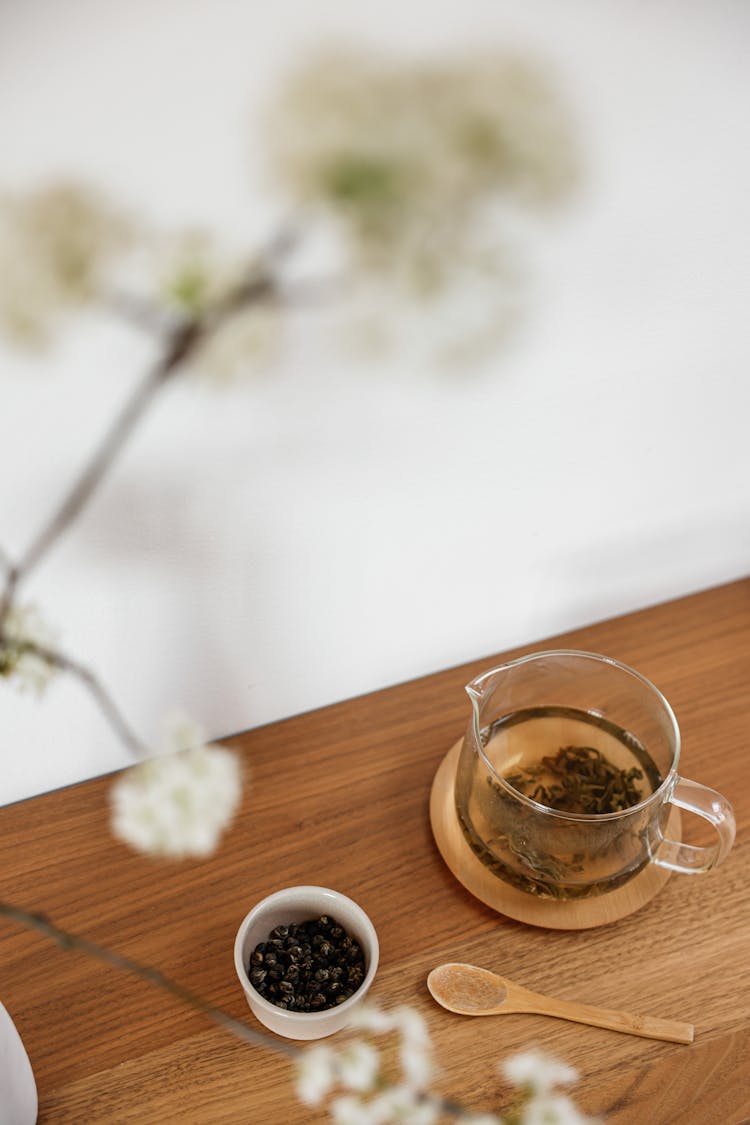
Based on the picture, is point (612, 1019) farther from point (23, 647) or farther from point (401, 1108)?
point (23, 647)

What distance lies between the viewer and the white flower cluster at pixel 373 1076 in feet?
1.37

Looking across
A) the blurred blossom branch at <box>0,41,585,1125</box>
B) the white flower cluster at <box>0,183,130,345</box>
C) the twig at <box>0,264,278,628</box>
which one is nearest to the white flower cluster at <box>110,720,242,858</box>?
the blurred blossom branch at <box>0,41,585,1125</box>

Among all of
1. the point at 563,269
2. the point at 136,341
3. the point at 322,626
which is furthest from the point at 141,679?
the point at 563,269

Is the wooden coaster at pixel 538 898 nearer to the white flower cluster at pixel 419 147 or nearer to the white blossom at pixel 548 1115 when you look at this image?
the white blossom at pixel 548 1115

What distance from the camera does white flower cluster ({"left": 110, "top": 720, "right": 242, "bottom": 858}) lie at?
51 cm

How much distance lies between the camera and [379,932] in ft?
1.88

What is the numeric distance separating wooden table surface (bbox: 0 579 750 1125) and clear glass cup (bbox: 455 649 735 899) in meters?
0.05

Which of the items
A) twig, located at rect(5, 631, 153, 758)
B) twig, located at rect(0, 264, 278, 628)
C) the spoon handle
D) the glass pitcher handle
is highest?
twig, located at rect(0, 264, 278, 628)

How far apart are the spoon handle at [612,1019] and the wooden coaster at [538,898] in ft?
0.15

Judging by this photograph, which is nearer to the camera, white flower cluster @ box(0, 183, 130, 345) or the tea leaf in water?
white flower cluster @ box(0, 183, 130, 345)

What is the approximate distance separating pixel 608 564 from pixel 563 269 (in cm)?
28

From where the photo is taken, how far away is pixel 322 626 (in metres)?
0.64

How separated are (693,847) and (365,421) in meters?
0.32

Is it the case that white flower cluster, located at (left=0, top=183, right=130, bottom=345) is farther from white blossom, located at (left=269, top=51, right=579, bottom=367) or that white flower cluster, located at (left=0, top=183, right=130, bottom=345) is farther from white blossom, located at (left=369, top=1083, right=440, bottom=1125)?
white blossom, located at (left=369, top=1083, right=440, bottom=1125)
